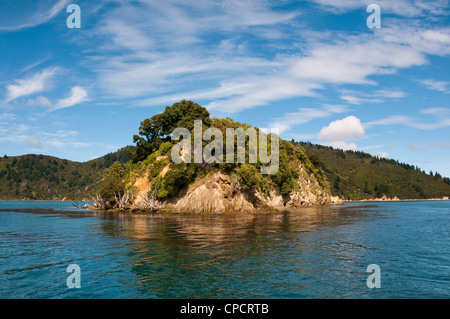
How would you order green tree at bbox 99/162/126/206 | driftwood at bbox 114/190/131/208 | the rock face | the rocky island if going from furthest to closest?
green tree at bbox 99/162/126/206
driftwood at bbox 114/190/131/208
the rocky island
the rock face

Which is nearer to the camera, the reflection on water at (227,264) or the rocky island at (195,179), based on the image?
the reflection on water at (227,264)

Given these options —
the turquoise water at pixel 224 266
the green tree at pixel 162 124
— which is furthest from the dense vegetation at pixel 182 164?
the turquoise water at pixel 224 266

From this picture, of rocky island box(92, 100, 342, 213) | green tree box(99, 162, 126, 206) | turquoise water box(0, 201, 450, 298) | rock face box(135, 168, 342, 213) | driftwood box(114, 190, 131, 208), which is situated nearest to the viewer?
turquoise water box(0, 201, 450, 298)

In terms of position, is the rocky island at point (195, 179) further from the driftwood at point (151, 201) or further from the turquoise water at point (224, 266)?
the turquoise water at point (224, 266)

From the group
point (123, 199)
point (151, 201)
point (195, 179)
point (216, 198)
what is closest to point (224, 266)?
point (216, 198)

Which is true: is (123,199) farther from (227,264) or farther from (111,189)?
(227,264)

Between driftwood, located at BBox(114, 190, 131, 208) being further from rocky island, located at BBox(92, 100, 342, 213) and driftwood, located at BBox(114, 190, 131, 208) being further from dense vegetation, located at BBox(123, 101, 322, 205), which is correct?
dense vegetation, located at BBox(123, 101, 322, 205)

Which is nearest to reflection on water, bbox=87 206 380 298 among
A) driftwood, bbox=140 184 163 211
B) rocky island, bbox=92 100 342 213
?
rocky island, bbox=92 100 342 213

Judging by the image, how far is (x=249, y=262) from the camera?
21.1 meters

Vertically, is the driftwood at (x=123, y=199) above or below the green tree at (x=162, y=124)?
below

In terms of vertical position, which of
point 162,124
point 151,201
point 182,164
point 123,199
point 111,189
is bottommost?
point 151,201

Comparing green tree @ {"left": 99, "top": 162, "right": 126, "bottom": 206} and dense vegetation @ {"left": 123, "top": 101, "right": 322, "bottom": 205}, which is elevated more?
dense vegetation @ {"left": 123, "top": 101, "right": 322, "bottom": 205}
